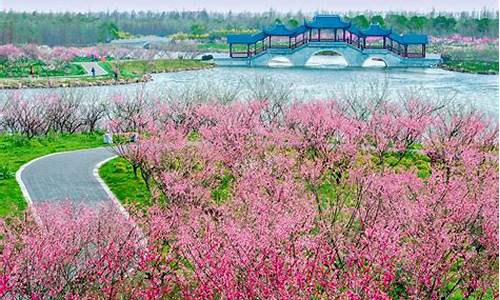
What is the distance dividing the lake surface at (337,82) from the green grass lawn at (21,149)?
34.6ft

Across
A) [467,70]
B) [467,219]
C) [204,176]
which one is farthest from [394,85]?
[467,219]

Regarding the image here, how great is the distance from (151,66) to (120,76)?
8.61m

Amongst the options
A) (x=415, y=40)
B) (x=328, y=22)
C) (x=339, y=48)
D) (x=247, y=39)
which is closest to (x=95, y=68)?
(x=247, y=39)

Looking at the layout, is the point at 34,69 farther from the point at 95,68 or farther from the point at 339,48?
the point at 339,48

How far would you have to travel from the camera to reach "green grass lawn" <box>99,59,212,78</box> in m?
57.3

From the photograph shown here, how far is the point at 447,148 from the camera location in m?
17.5

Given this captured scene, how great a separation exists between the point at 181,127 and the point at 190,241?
10283 mm

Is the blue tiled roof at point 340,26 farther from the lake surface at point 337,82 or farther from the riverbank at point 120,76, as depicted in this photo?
the riverbank at point 120,76

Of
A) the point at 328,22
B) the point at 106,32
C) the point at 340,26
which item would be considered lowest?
the point at 106,32

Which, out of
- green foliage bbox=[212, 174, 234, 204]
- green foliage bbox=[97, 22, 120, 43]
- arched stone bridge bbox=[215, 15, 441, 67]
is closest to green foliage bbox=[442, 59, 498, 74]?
arched stone bridge bbox=[215, 15, 441, 67]

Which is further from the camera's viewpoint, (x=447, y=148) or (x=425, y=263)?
(x=447, y=148)

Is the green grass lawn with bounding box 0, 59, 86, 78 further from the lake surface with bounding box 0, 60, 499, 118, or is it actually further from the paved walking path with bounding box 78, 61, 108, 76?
the lake surface with bounding box 0, 60, 499, 118

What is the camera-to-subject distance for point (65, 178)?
730 inches

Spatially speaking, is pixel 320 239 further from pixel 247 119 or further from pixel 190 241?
pixel 247 119
